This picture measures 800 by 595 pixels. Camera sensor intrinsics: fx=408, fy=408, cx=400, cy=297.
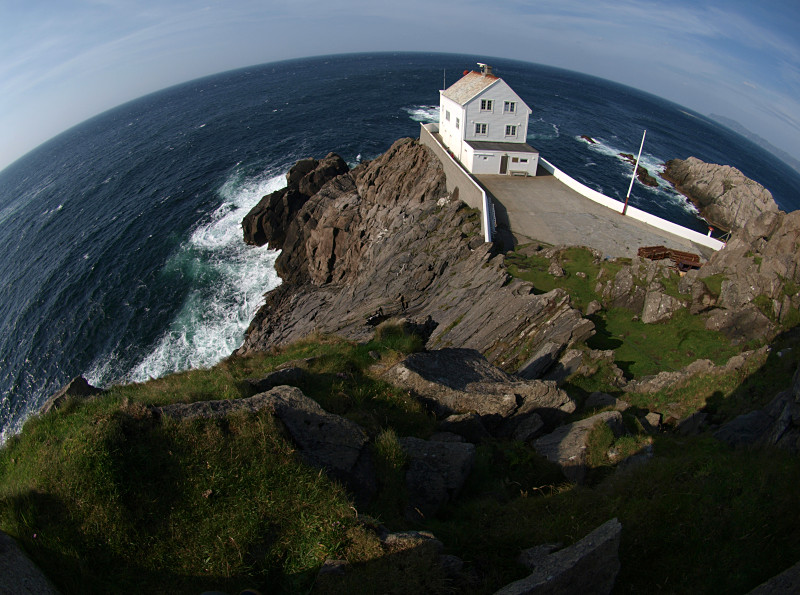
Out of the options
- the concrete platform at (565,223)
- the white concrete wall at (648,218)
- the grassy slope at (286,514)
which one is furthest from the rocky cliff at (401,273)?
the white concrete wall at (648,218)

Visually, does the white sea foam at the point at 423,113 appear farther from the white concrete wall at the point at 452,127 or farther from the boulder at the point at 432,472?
the boulder at the point at 432,472

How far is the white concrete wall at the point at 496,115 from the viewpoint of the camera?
40.6m

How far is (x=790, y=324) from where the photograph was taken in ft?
57.6

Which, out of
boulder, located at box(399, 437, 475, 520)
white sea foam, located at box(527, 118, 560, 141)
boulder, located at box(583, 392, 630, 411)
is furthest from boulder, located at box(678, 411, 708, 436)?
white sea foam, located at box(527, 118, 560, 141)

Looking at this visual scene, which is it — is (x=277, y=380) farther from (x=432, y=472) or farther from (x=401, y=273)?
(x=401, y=273)

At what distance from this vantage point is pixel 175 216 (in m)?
57.8

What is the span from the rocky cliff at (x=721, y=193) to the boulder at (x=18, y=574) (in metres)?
65.3

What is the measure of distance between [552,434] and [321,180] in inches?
1792

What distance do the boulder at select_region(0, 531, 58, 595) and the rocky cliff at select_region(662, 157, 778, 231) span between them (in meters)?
65.3

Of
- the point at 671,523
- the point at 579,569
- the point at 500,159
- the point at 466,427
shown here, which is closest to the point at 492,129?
the point at 500,159

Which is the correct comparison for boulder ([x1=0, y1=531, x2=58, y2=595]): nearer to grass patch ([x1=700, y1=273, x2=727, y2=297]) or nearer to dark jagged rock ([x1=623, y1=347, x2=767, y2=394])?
dark jagged rock ([x1=623, y1=347, x2=767, y2=394])

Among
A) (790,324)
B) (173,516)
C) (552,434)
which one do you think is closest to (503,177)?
(790,324)

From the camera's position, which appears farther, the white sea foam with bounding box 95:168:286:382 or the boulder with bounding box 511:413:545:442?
the white sea foam with bounding box 95:168:286:382

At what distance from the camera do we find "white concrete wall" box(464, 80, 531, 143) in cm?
4059
